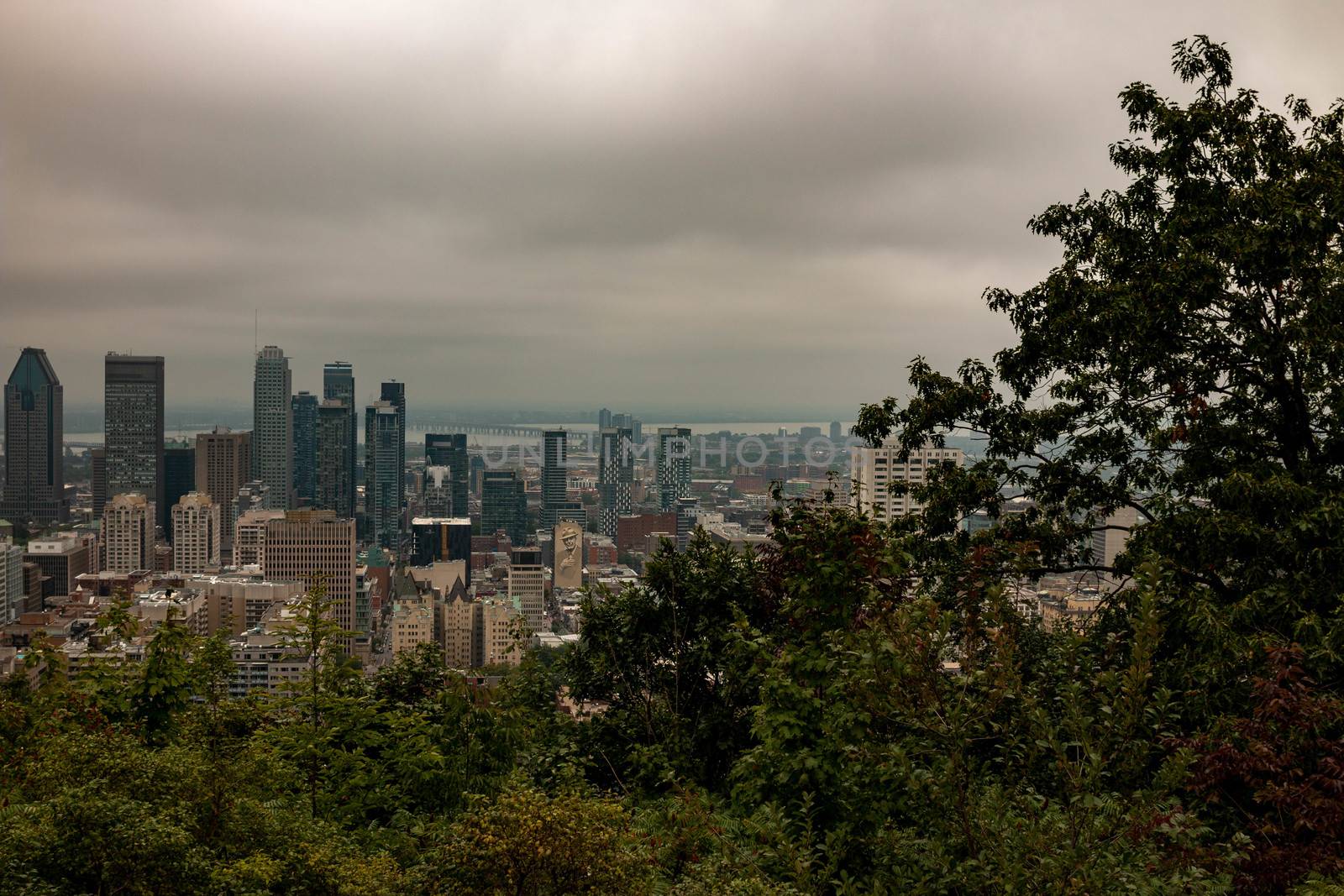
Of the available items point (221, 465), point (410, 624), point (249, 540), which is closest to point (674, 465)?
point (249, 540)

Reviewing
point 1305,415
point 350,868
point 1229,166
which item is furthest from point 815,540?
point 1229,166

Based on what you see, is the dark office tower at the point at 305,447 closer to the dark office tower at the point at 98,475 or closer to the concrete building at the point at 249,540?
the dark office tower at the point at 98,475

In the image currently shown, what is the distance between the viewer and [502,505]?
400 ft

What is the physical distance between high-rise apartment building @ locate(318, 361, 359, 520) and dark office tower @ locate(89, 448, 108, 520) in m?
26.0

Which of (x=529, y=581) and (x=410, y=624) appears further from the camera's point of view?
(x=529, y=581)

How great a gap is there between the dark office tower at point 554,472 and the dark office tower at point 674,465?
14.2 m

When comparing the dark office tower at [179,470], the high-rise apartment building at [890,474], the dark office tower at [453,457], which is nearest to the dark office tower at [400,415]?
the dark office tower at [453,457]

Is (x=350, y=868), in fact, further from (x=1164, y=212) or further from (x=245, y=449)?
(x=245, y=449)

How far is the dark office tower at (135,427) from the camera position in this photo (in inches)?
4444

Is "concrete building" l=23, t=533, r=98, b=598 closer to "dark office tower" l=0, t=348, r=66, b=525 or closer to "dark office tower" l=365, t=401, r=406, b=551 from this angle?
"dark office tower" l=0, t=348, r=66, b=525

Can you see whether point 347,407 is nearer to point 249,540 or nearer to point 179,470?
point 179,470

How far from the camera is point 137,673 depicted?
5.43m

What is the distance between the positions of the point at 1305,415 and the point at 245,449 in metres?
135

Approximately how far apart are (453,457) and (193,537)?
4719 centimetres
